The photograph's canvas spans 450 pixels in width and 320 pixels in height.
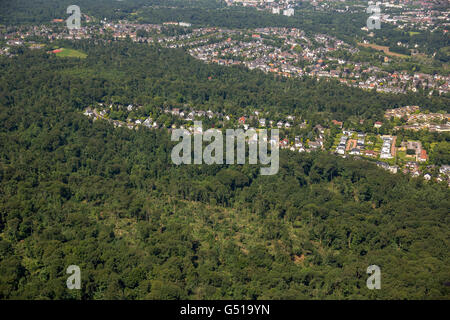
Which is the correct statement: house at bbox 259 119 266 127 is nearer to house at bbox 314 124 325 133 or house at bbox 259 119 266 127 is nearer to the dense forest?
the dense forest

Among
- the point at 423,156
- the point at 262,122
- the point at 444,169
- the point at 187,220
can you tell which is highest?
the point at 262,122

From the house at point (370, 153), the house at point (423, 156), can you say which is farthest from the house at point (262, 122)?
the house at point (423, 156)

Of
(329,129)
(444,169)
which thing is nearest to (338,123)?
(329,129)

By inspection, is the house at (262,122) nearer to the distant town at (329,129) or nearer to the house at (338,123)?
the distant town at (329,129)

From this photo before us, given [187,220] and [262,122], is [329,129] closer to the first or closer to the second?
[262,122]

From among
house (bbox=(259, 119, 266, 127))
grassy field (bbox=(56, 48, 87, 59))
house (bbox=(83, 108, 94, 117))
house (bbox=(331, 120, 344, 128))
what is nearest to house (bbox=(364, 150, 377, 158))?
house (bbox=(331, 120, 344, 128))

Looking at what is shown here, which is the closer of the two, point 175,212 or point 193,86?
point 175,212

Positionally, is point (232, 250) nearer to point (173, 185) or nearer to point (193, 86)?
point (173, 185)
